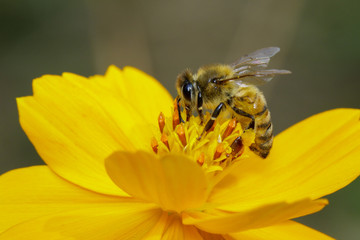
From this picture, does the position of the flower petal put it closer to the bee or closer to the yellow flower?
the yellow flower

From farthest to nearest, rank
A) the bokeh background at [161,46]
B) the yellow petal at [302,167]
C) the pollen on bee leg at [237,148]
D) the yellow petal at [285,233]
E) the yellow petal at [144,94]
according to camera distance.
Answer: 1. the bokeh background at [161,46]
2. the yellow petal at [144,94]
3. the pollen on bee leg at [237,148]
4. the yellow petal at [302,167]
5. the yellow petal at [285,233]

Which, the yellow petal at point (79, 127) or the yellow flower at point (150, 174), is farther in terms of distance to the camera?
the yellow petal at point (79, 127)

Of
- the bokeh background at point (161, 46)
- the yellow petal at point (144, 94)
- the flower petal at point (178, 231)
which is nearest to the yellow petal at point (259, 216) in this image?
the flower petal at point (178, 231)

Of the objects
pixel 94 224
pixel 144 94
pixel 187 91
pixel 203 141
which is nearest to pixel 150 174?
pixel 94 224

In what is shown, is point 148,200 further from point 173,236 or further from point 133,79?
point 133,79

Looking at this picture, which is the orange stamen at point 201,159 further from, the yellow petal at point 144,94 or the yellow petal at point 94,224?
the yellow petal at point 144,94

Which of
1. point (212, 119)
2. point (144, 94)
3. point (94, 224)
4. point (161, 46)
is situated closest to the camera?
point (94, 224)

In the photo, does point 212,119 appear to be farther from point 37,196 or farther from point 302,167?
point 37,196
